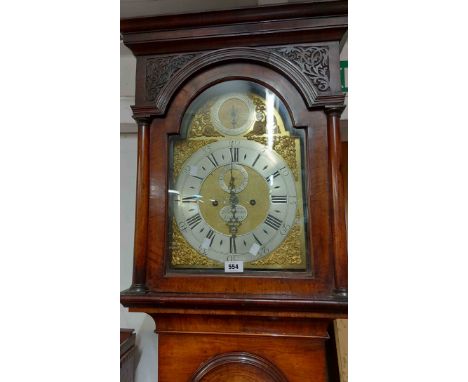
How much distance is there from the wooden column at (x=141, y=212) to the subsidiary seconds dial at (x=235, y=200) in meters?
0.07

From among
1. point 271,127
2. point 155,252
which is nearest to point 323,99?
point 271,127

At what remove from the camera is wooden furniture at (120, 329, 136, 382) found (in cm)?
91

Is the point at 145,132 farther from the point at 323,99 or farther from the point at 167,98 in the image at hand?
the point at 323,99

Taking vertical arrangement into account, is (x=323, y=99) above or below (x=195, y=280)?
above

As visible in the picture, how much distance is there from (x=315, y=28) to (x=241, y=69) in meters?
0.17

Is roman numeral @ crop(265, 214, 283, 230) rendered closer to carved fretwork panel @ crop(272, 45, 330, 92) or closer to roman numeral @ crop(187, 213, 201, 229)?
roman numeral @ crop(187, 213, 201, 229)

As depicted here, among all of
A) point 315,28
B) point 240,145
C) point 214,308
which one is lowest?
point 214,308

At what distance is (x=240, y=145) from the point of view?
72cm

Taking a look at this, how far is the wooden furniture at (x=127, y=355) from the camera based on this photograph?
0.91m

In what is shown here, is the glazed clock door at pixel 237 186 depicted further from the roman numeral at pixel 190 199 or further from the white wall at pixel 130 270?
the white wall at pixel 130 270

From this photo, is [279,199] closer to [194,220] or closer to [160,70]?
[194,220]

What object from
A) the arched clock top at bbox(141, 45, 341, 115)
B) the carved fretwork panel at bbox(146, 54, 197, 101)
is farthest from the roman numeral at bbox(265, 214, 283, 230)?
the carved fretwork panel at bbox(146, 54, 197, 101)

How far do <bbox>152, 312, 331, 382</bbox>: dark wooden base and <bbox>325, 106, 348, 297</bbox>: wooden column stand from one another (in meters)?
0.10

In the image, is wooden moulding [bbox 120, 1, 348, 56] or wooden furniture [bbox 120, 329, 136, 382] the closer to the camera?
wooden moulding [bbox 120, 1, 348, 56]
